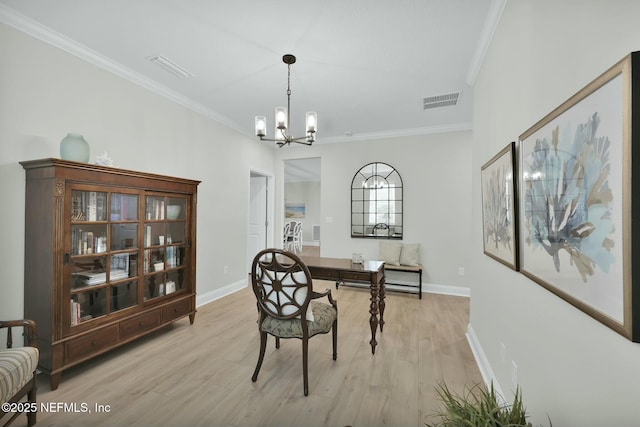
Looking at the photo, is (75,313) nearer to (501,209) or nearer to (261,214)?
(501,209)

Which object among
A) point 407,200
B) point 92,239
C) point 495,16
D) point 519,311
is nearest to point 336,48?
point 495,16

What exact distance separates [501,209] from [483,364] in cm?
134

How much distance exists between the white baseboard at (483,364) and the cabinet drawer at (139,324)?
9.62 feet

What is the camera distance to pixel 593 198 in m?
0.88

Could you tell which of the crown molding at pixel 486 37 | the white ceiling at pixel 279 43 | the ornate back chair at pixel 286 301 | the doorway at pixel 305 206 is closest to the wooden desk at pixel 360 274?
the ornate back chair at pixel 286 301

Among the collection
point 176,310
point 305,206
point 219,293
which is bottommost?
point 219,293

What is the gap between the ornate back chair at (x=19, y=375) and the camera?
1.51 metres

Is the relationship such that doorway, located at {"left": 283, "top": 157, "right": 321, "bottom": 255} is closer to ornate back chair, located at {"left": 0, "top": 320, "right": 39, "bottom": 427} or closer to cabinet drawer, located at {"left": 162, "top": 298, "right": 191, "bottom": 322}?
cabinet drawer, located at {"left": 162, "top": 298, "right": 191, "bottom": 322}

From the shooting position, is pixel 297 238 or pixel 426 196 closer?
pixel 426 196

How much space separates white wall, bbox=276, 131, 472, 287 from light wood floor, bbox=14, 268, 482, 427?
162cm

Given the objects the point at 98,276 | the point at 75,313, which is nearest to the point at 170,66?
the point at 98,276

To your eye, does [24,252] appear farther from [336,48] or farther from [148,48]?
[336,48]

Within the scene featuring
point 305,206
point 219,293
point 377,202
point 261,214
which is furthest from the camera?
point 305,206

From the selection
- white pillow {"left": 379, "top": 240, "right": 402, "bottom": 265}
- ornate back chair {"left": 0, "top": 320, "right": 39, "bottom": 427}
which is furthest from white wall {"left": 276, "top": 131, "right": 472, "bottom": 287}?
ornate back chair {"left": 0, "top": 320, "right": 39, "bottom": 427}
